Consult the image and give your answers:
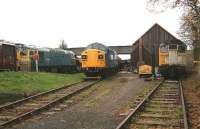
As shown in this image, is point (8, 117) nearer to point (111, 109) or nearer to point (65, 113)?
point (65, 113)

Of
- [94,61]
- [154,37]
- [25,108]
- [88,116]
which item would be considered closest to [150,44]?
[154,37]

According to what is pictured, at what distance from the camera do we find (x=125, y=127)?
1152cm

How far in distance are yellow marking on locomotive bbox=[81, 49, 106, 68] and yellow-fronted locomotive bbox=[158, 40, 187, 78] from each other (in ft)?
17.0

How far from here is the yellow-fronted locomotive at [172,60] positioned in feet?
114

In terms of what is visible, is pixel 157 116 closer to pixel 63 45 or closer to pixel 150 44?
pixel 150 44

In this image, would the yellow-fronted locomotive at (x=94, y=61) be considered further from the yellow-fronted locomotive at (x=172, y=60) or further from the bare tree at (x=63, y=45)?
the bare tree at (x=63, y=45)

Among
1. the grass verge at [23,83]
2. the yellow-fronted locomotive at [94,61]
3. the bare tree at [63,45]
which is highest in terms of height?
the bare tree at [63,45]

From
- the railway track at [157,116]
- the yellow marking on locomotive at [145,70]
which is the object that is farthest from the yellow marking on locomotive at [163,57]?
the railway track at [157,116]

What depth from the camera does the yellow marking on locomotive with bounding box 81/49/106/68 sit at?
33.6 m

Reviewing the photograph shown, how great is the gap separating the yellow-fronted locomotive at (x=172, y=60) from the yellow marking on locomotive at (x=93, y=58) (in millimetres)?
5192

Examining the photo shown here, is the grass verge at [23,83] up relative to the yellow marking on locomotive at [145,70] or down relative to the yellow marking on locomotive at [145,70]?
down

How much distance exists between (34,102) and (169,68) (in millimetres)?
19435

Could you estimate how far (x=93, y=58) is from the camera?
33.7 meters

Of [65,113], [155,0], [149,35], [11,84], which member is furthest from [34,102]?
[149,35]
